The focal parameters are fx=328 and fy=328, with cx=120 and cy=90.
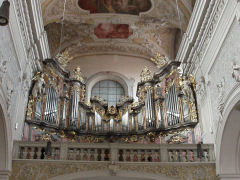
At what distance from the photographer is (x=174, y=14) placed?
43.3ft

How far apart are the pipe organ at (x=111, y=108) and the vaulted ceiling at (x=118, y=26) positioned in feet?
6.30

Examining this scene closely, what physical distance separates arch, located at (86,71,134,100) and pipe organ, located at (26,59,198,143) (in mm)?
1209

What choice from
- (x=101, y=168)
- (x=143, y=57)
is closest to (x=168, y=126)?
(x=101, y=168)

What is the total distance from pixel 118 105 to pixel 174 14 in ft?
14.2

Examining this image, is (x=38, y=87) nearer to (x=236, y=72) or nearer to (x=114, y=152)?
(x=114, y=152)

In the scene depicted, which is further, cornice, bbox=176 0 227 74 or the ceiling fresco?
the ceiling fresco

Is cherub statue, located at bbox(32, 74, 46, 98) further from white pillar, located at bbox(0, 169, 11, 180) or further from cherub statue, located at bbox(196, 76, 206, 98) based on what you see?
cherub statue, located at bbox(196, 76, 206, 98)

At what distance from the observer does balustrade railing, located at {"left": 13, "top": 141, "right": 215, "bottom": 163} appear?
954 cm

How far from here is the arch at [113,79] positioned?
1527cm

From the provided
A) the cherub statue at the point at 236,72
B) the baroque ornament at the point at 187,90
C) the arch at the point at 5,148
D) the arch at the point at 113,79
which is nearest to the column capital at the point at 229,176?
the cherub statue at the point at 236,72

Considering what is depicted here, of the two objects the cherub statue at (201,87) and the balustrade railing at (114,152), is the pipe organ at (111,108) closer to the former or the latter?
the cherub statue at (201,87)

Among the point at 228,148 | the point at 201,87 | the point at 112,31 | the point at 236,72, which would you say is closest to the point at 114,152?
the point at 228,148

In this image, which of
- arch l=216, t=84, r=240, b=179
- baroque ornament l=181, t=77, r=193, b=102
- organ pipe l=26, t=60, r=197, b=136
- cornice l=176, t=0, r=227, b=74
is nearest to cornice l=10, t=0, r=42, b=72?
organ pipe l=26, t=60, r=197, b=136

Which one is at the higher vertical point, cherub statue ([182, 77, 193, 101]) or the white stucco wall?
the white stucco wall
